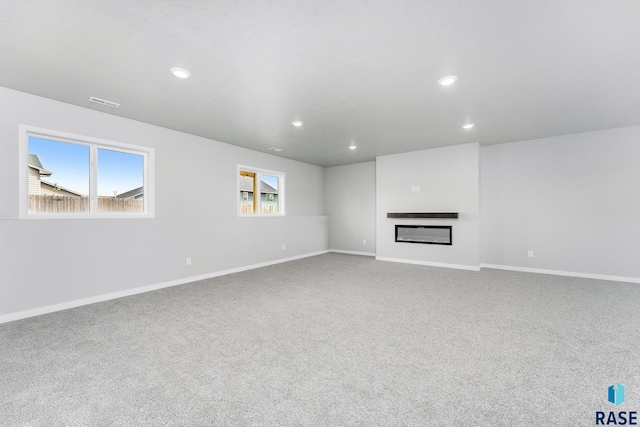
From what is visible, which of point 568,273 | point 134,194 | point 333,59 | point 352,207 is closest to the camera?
point 333,59

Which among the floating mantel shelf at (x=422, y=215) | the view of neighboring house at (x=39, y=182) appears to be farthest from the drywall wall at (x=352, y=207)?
the view of neighboring house at (x=39, y=182)

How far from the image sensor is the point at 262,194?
6.32 metres

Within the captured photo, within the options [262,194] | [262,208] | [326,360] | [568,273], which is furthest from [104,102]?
[568,273]

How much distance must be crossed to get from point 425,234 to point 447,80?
380 centimetres

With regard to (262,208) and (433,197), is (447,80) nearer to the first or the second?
(433,197)

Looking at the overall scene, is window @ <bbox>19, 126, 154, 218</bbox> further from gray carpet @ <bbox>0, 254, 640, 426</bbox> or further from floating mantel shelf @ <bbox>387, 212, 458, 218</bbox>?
floating mantel shelf @ <bbox>387, 212, 458, 218</bbox>

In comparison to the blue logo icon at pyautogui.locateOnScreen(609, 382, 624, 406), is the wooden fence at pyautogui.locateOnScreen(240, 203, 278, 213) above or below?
above

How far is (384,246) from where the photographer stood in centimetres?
649

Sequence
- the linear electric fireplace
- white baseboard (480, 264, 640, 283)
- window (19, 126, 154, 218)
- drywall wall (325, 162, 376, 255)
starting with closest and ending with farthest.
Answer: window (19, 126, 154, 218) → white baseboard (480, 264, 640, 283) → the linear electric fireplace → drywall wall (325, 162, 376, 255)

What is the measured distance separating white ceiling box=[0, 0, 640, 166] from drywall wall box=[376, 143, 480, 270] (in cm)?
150

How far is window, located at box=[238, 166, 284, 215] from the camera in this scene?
19.3ft

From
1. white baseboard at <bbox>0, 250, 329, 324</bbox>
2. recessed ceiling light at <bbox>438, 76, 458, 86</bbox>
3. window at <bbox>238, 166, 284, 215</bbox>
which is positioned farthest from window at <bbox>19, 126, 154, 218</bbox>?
recessed ceiling light at <bbox>438, 76, 458, 86</bbox>

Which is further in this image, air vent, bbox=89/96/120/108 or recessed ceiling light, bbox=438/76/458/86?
air vent, bbox=89/96/120/108

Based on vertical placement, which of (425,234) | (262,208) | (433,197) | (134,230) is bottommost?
(425,234)
